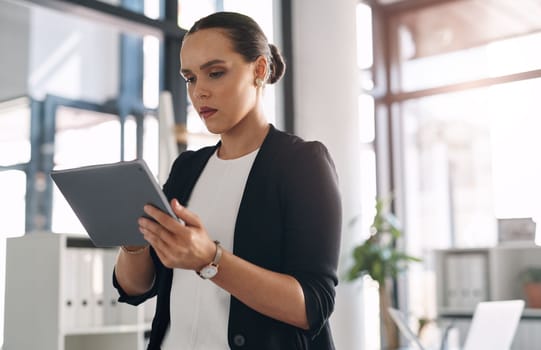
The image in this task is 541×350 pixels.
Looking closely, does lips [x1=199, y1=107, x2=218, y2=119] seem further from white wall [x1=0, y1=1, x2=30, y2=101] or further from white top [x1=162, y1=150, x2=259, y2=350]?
white wall [x1=0, y1=1, x2=30, y2=101]

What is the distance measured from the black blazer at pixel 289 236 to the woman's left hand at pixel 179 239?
0.13 m

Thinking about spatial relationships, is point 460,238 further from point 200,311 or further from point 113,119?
point 200,311

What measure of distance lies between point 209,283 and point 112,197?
0.66ft

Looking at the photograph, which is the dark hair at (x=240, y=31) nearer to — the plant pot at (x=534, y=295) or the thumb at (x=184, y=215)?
the thumb at (x=184, y=215)

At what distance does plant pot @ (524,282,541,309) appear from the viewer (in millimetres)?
Result: 4332

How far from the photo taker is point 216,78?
3.79ft

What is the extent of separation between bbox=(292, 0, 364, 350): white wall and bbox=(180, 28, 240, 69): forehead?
3.30m

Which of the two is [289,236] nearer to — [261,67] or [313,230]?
[313,230]

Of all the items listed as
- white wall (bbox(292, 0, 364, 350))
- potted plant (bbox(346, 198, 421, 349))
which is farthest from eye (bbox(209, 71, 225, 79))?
potted plant (bbox(346, 198, 421, 349))

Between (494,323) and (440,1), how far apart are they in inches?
150

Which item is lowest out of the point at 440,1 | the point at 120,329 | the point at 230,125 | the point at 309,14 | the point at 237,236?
the point at 120,329

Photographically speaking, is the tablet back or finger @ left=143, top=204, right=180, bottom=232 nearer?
finger @ left=143, top=204, right=180, bottom=232

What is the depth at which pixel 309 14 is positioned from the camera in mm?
4660

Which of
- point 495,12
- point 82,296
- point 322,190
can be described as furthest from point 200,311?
point 495,12
